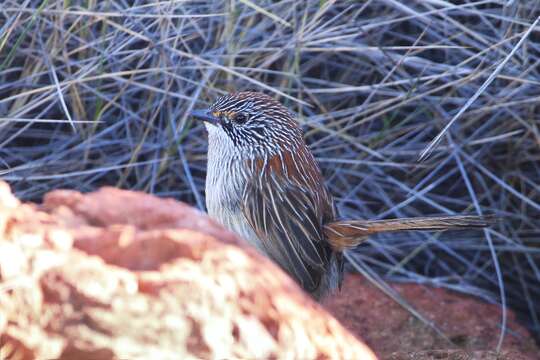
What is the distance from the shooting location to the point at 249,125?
3961 mm

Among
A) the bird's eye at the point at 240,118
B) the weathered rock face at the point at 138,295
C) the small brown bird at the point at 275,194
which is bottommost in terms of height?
the small brown bird at the point at 275,194

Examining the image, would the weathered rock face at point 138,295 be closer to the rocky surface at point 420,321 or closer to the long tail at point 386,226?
the long tail at point 386,226

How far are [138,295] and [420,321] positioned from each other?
2779mm

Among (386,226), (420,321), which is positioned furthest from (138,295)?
(420,321)

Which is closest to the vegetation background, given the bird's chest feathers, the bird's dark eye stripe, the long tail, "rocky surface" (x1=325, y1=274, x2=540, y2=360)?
"rocky surface" (x1=325, y1=274, x2=540, y2=360)

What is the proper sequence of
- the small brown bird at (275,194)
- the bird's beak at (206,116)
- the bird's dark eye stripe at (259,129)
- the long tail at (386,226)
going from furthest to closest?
the bird's dark eye stripe at (259,129) → the bird's beak at (206,116) → the small brown bird at (275,194) → the long tail at (386,226)

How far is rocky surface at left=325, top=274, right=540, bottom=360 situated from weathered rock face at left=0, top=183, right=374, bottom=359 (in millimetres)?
2069

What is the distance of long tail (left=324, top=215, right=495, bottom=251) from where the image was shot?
3256 mm

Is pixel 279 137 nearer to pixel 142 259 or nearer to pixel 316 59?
pixel 316 59

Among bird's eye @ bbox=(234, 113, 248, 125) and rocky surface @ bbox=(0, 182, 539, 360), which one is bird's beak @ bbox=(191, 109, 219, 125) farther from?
rocky surface @ bbox=(0, 182, 539, 360)

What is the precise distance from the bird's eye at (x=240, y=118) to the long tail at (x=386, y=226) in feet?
2.24

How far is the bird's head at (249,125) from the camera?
3.90 meters

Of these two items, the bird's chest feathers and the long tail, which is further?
the bird's chest feathers

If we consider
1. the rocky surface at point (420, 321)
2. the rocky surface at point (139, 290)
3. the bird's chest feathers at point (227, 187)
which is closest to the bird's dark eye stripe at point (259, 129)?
the bird's chest feathers at point (227, 187)
